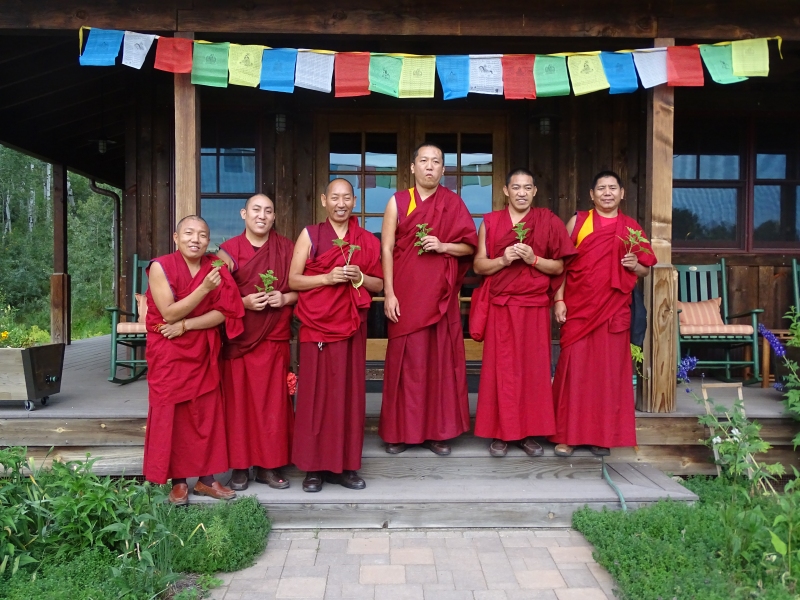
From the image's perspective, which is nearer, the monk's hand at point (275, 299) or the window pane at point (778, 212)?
the monk's hand at point (275, 299)

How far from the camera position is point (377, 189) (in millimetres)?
5762

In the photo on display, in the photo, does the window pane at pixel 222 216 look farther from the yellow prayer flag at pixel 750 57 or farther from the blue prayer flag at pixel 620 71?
the yellow prayer flag at pixel 750 57

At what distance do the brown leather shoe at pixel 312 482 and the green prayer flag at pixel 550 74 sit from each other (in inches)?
103

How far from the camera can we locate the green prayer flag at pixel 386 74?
3.85 m

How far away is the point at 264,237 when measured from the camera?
3.35 metres

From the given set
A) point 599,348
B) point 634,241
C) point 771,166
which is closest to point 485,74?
point 634,241

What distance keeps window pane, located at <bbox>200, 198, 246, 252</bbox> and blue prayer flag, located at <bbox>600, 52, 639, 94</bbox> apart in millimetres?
3318

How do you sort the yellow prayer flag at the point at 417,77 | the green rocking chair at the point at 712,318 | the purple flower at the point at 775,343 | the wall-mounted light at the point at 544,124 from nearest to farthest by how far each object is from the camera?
the yellow prayer flag at the point at 417,77 → the purple flower at the point at 775,343 → the green rocking chair at the point at 712,318 → the wall-mounted light at the point at 544,124

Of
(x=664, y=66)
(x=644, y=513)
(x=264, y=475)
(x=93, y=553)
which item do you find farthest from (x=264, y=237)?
(x=664, y=66)

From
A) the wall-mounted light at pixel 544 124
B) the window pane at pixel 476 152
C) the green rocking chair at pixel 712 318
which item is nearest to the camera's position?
the green rocking chair at pixel 712 318

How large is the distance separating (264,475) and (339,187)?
1.60 m

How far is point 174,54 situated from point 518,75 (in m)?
2.08

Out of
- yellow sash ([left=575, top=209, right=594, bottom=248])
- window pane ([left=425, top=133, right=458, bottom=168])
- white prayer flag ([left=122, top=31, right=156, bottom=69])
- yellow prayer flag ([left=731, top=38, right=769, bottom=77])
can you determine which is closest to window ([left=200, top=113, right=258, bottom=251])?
window pane ([left=425, top=133, right=458, bottom=168])

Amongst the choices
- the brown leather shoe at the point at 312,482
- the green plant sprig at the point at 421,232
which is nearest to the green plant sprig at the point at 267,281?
the green plant sprig at the point at 421,232
